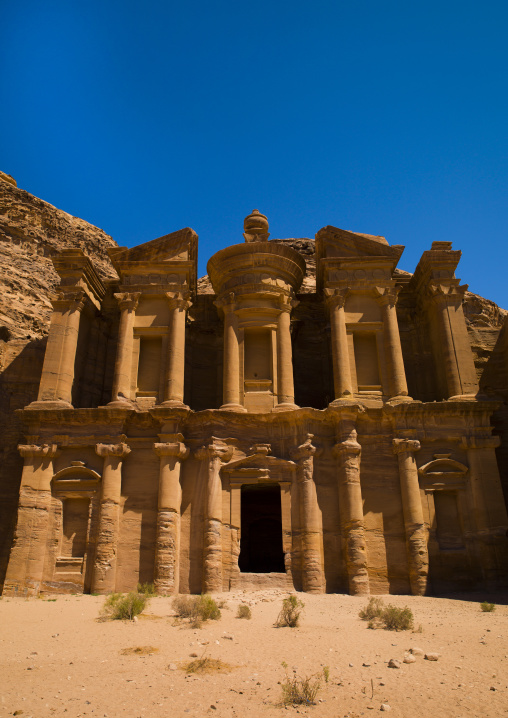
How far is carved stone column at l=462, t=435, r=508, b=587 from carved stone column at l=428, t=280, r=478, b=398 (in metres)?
1.81

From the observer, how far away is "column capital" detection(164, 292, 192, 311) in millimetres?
19328

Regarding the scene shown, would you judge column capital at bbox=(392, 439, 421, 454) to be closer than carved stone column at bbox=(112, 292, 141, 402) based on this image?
Yes

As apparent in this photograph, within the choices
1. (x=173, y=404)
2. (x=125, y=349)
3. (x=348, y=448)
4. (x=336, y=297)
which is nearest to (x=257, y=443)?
(x=348, y=448)

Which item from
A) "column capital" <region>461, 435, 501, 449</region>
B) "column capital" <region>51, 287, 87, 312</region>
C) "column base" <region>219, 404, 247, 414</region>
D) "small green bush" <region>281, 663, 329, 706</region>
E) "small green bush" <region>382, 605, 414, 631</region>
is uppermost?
"column capital" <region>51, 287, 87, 312</region>

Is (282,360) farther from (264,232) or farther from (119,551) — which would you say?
(119,551)

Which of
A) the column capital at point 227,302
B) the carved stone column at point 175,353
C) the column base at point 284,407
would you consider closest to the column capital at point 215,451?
the carved stone column at point 175,353

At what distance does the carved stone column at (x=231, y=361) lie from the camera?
1795cm

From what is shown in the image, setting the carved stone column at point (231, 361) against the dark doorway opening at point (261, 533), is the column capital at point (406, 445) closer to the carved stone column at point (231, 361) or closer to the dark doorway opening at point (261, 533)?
the carved stone column at point (231, 361)

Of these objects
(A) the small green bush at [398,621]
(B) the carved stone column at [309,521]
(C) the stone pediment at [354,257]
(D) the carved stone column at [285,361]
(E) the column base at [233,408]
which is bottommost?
(A) the small green bush at [398,621]

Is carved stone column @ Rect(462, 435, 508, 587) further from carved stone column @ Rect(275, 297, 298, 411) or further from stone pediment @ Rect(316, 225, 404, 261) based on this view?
stone pediment @ Rect(316, 225, 404, 261)

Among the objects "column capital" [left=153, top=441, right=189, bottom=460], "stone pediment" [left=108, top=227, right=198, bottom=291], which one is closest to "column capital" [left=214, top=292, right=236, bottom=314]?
"stone pediment" [left=108, top=227, right=198, bottom=291]

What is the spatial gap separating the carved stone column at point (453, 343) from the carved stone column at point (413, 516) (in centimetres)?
277

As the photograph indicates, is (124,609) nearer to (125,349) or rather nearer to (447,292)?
(125,349)

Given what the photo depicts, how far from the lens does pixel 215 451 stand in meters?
16.7
